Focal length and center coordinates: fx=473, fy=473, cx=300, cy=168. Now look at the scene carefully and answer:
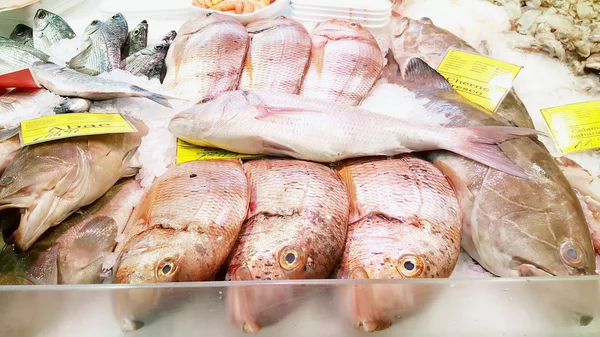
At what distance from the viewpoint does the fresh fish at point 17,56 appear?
8.37 feet

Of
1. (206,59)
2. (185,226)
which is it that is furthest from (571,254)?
(206,59)

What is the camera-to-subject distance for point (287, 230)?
5.25 feet

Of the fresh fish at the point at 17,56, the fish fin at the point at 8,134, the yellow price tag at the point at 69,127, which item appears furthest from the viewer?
the fresh fish at the point at 17,56

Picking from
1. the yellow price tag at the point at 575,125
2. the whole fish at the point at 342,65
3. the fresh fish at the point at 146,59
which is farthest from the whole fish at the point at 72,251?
the yellow price tag at the point at 575,125

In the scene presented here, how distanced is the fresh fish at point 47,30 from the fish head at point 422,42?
2095 mm

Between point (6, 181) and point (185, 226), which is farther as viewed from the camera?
point (6, 181)

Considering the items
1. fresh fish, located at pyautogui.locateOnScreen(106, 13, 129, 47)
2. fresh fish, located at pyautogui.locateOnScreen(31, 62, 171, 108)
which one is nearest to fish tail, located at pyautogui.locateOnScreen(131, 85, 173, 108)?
fresh fish, located at pyautogui.locateOnScreen(31, 62, 171, 108)

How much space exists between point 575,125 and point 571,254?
1.08m

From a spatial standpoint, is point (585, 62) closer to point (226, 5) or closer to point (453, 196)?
point (453, 196)

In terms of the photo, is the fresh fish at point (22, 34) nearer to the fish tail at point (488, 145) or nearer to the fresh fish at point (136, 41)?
the fresh fish at point (136, 41)

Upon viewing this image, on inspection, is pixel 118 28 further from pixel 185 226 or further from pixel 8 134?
pixel 185 226

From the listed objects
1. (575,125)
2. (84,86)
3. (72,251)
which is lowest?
(72,251)

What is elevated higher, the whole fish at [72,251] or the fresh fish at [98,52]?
the fresh fish at [98,52]

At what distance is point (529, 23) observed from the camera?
3.44 meters
